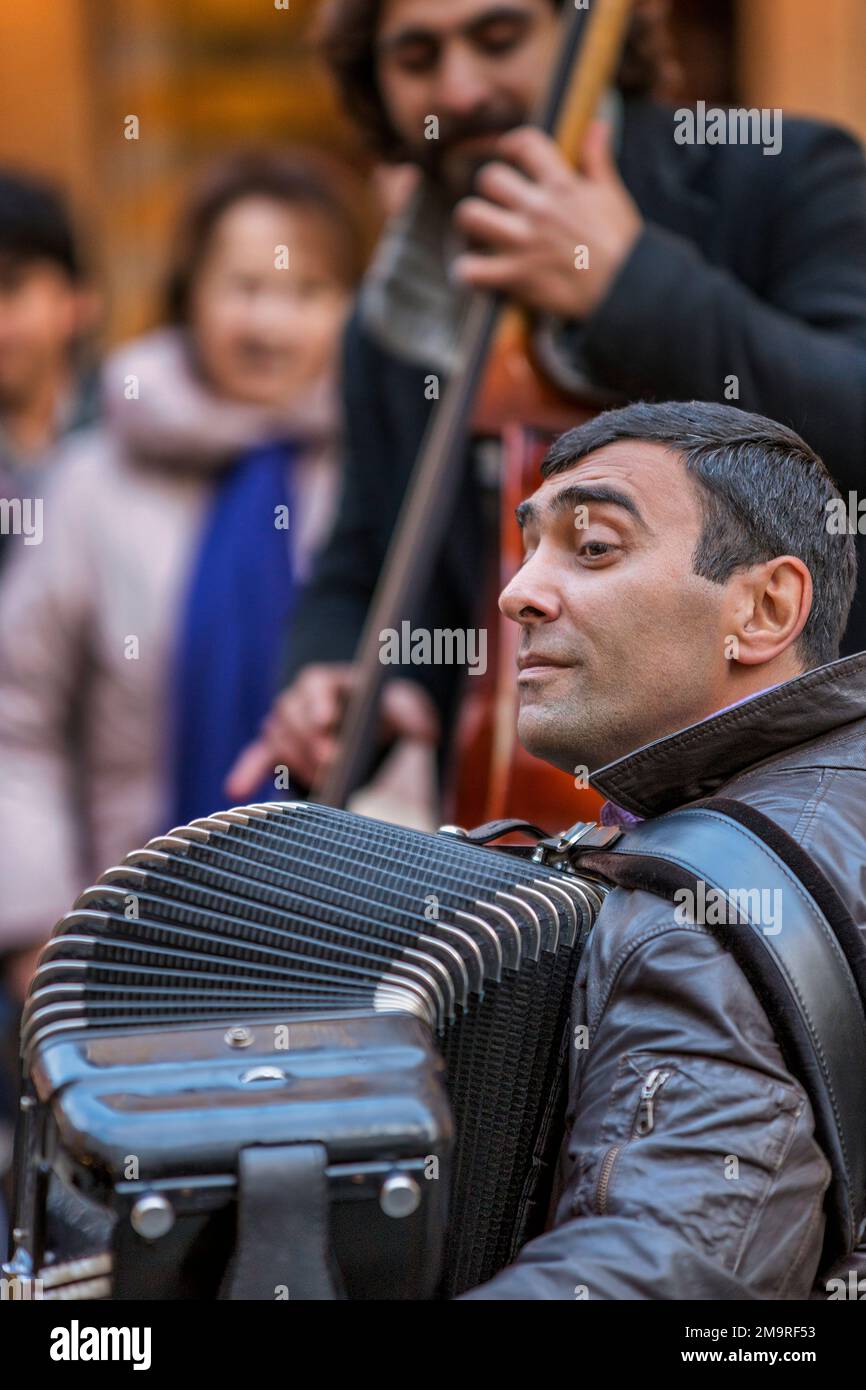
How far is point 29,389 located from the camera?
6.01m

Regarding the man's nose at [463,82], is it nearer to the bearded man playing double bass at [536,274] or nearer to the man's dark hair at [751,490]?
the bearded man playing double bass at [536,274]

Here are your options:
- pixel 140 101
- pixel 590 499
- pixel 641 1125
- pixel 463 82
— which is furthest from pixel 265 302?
pixel 140 101

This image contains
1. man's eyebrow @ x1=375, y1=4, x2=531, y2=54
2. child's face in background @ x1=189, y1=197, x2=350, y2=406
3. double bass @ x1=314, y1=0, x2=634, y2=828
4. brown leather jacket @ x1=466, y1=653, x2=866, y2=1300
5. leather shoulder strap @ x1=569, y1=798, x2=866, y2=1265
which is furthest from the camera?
child's face in background @ x1=189, y1=197, x2=350, y2=406

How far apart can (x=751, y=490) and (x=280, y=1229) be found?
972 mm

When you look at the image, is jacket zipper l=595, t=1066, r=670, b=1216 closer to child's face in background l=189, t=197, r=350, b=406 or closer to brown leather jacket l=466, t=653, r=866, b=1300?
brown leather jacket l=466, t=653, r=866, b=1300

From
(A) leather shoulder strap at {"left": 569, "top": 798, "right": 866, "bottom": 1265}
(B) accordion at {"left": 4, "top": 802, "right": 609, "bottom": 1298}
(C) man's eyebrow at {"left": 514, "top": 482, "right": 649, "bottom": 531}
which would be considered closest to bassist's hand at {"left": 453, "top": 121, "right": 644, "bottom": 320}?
(C) man's eyebrow at {"left": 514, "top": 482, "right": 649, "bottom": 531}

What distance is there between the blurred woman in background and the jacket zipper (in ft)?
9.99

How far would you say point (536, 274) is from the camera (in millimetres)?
3311

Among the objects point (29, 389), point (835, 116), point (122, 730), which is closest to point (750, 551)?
point (122, 730)

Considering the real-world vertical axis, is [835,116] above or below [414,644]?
above

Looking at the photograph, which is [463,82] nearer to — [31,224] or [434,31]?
[434,31]

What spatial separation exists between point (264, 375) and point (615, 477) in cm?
314

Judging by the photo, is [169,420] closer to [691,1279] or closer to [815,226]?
[815,226]

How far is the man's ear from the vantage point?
7.54 ft
